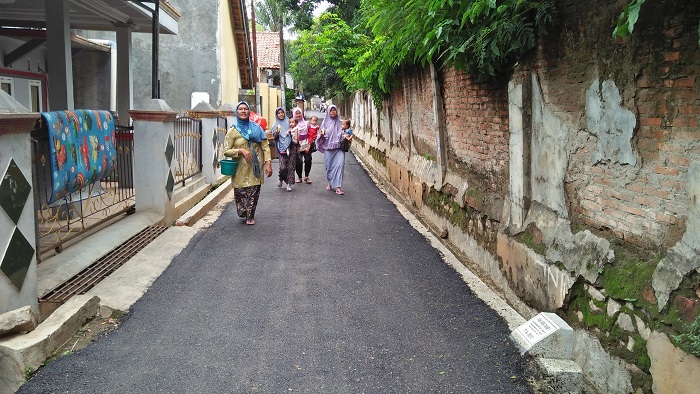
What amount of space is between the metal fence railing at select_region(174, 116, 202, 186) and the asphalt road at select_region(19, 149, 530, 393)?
2.53 m

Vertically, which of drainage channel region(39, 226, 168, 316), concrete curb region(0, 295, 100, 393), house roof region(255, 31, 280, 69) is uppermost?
house roof region(255, 31, 280, 69)

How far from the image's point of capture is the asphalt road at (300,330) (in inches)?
162

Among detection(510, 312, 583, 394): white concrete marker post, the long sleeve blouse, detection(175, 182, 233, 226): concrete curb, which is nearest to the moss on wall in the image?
detection(510, 312, 583, 394): white concrete marker post

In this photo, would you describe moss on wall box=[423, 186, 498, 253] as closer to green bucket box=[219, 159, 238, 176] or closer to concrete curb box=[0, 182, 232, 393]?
green bucket box=[219, 159, 238, 176]

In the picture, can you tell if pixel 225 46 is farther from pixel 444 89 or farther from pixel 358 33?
pixel 444 89

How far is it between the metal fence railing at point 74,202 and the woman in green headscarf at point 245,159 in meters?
1.43

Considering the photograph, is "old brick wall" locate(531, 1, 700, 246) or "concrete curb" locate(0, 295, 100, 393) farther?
"concrete curb" locate(0, 295, 100, 393)

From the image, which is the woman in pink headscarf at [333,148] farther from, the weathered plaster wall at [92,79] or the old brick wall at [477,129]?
the weathered plaster wall at [92,79]

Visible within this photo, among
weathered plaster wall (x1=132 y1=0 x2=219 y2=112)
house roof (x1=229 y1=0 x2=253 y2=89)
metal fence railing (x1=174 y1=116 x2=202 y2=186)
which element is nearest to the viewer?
metal fence railing (x1=174 y1=116 x2=202 y2=186)

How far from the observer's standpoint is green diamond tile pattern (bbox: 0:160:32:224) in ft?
14.1

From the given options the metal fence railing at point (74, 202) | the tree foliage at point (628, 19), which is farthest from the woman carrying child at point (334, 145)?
the tree foliage at point (628, 19)

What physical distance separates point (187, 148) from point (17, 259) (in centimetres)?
689

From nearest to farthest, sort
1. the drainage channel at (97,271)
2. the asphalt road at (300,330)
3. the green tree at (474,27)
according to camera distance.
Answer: the asphalt road at (300,330), the drainage channel at (97,271), the green tree at (474,27)

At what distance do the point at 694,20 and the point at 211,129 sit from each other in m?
10.7
